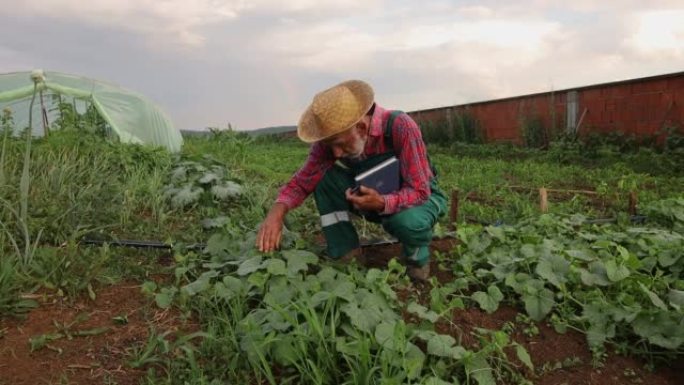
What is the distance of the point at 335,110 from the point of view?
228 cm

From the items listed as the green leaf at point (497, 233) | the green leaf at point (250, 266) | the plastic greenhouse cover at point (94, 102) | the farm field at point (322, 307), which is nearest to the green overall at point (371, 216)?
the farm field at point (322, 307)

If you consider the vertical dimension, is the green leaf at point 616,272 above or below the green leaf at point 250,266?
below

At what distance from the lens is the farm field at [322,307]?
177 cm

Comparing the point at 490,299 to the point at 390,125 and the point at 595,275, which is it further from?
the point at 390,125

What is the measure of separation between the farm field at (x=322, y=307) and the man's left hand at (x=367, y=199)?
26 centimetres

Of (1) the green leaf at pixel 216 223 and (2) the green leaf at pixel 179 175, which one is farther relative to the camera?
(2) the green leaf at pixel 179 175

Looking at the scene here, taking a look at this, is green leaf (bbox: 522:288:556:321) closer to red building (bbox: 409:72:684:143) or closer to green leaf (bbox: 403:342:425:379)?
green leaf (bbox: 403:342:425:379)

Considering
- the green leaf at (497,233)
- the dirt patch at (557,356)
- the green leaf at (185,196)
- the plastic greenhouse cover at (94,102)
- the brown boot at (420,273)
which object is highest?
the plastic greenhouse cover at (94,102)

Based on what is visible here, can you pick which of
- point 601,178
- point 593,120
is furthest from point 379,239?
point 593,120

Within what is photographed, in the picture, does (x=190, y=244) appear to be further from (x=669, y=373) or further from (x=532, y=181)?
(x=532, y=181)

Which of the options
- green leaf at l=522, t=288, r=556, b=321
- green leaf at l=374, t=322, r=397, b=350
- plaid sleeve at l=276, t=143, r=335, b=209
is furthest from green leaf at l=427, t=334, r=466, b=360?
plaid sleeve at l=276, t=143, r=335, b=209

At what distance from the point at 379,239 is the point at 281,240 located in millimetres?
569

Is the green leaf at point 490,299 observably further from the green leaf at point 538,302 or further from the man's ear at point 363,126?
the man's ear at point 363,126

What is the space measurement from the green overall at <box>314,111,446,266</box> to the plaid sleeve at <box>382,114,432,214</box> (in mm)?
37
